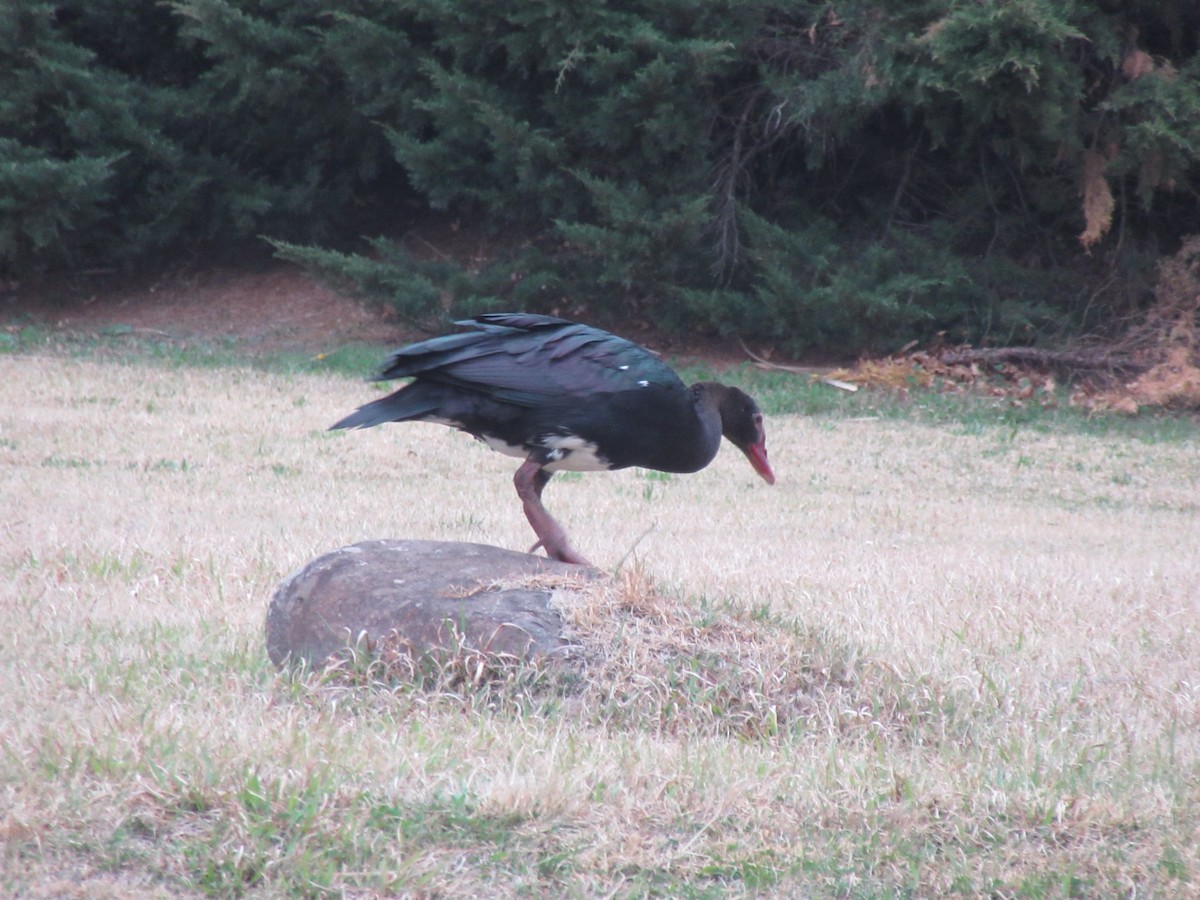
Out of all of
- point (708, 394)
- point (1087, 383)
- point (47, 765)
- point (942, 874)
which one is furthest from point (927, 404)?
point (47, 765)

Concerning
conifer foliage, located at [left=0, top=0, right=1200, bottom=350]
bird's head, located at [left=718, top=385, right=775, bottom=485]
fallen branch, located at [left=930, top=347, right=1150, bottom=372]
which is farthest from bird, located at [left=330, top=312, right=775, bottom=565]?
fallen branch, located at [left=930, top=347, right=1150, bottom=372]

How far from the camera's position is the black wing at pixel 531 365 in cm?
522

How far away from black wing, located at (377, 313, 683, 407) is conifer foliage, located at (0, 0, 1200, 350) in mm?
9228

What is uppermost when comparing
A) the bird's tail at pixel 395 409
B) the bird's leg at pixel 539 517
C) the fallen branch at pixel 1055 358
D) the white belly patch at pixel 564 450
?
the bird's tail at pixel 395 409

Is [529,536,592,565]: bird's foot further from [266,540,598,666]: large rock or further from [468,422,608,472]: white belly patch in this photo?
[266,540,598,666]: large rock

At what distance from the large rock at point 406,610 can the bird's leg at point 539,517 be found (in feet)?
1.65

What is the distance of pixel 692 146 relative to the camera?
51.6ft

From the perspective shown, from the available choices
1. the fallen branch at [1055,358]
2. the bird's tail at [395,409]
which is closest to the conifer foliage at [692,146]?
the fallen branch at [1055,358]

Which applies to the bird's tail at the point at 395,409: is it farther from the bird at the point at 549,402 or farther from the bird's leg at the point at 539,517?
the bird's leg at the point at 539,517

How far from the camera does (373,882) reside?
3211mm

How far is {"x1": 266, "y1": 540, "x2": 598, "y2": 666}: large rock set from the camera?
453 cm

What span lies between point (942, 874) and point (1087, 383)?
12311mm

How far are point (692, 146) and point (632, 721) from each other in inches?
484

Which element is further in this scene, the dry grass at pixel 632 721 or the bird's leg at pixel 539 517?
the bird's leg at pixel 539 517
